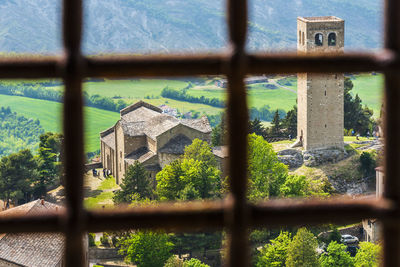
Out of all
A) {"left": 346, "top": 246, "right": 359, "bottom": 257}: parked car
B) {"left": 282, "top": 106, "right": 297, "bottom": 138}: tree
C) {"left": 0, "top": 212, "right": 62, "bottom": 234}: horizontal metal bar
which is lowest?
{"left": 346, "top": 246, "right": 359, "bottom": 257}: parked car

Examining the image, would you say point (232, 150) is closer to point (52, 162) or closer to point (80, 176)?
point (80, 176)

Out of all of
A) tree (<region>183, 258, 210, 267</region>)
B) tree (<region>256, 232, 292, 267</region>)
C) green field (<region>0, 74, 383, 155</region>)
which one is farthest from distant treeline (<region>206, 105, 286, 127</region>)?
tree (<region>183, 258, 210, 267</region>)

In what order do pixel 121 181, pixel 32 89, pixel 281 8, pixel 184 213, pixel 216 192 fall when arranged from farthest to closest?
pixel 281 8, pixel 32 89, pixel 121 181, pixel 216 192, pixel 184 213

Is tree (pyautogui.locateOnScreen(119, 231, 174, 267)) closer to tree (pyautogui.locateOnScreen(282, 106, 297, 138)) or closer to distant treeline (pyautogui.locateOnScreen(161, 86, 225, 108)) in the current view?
tree (pyautogui.locateOnScreen(282, 106, 297, 138))

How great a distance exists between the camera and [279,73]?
1.83 ft

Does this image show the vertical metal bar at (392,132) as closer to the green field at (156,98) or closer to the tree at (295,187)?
the tree at (295,187)

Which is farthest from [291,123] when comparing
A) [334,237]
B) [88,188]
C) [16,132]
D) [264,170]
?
[16,132]

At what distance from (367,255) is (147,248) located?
3061mm

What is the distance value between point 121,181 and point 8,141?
588cm

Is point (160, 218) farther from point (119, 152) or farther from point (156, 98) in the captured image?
point (156, 98)

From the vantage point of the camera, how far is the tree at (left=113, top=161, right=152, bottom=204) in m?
11.7

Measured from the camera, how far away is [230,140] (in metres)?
0.55

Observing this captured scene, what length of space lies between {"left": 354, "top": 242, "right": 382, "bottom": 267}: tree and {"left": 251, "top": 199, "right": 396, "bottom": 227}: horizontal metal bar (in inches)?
376

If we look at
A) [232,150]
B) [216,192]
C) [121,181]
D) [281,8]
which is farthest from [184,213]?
[281,8]
